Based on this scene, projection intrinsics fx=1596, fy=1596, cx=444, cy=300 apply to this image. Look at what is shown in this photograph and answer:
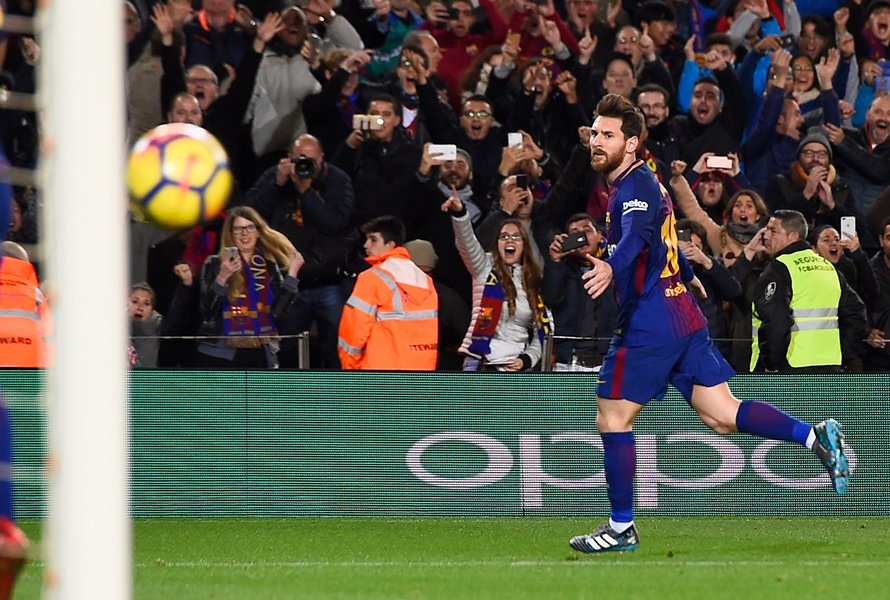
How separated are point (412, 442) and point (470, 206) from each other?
2.61m

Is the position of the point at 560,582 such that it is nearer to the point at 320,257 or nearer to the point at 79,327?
the point at 79,327

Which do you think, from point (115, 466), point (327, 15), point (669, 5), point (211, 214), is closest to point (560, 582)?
point (211, 214)

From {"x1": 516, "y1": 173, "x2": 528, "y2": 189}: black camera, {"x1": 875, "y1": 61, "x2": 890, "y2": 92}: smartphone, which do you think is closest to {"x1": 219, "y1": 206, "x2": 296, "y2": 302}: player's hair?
{"x1": 516, "y1": 173, "x2": 528, "y2": 189}: black camera

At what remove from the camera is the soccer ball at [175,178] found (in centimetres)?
692

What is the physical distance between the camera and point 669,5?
1476 centimetres

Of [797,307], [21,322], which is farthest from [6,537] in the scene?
[797,307]

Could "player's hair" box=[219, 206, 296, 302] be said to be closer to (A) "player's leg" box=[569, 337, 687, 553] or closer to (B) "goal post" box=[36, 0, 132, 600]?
(A) "player's leg" box=[569, 337, 687, 553]

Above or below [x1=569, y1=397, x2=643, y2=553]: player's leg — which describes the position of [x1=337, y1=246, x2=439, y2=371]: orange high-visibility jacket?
above

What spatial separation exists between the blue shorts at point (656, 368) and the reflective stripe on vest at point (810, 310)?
3141mm

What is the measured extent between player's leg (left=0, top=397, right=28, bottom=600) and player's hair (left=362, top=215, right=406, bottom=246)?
18.3 ft

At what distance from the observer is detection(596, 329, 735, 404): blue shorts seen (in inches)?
320

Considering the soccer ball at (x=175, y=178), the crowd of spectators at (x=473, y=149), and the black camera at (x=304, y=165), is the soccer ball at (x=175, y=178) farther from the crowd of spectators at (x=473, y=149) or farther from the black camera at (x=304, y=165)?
the black camera at (x=304, y=165)

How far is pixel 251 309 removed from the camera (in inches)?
438

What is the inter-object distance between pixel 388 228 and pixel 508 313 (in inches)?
42.4
